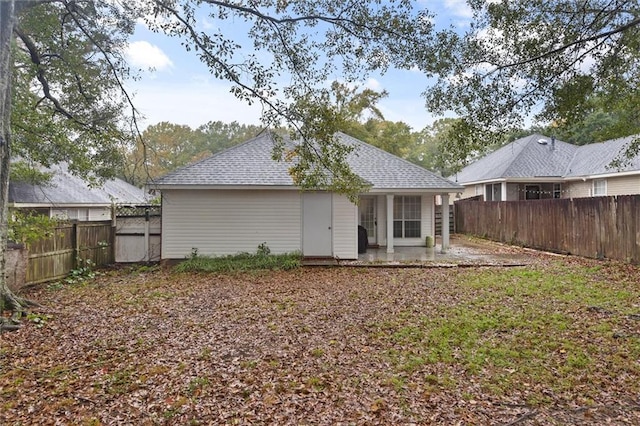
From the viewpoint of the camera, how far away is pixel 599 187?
1870 cm

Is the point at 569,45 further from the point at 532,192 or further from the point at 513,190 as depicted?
the point at 532,192

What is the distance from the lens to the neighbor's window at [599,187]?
18406mm

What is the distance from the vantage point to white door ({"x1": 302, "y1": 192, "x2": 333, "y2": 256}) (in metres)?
12.1

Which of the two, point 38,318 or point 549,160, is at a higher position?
point 549,160

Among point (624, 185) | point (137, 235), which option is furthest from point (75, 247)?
point (624, 185)

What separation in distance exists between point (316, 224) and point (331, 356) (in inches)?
293

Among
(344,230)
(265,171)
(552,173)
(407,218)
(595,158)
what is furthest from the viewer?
(552,173)

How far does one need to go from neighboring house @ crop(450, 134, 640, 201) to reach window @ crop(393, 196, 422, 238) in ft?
22.1

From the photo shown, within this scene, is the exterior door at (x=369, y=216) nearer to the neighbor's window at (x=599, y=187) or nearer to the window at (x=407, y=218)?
the window at (x=407, y=218)

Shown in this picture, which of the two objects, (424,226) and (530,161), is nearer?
(424,226)

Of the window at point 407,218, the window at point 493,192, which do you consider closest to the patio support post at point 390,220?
the window at point 407,218

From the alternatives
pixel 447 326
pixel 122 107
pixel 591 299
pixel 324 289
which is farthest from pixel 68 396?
pixel 122 107

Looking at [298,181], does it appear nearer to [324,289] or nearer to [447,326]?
[324,289]

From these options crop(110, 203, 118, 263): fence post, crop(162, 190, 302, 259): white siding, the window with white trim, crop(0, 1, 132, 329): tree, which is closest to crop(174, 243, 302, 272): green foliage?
crop(162, 190, 302, 259): white siding
